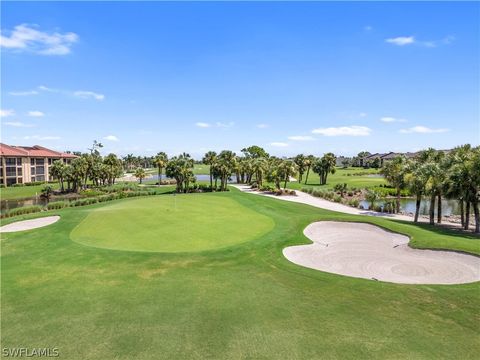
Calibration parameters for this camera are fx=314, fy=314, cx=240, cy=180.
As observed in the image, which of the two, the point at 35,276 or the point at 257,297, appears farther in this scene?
the point at 35,276

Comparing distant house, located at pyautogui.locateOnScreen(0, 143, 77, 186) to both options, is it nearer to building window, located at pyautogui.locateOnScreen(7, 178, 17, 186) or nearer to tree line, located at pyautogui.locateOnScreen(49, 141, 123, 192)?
building window, located at pyautogui.locateOnScreen(7, 178, 17, 186)

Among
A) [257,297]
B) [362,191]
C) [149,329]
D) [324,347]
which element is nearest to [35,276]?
[149,329]

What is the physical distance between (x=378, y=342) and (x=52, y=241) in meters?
23.4

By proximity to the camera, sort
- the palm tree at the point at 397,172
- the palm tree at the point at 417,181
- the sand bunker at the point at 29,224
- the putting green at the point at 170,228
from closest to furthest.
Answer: the putting green at the point at 170,228 → the sand bunker at the point at 29,224 → the palm tree at the point at 417,181 → the palm tree at the point at 397,172

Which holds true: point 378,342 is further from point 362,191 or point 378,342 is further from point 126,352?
point 362,191

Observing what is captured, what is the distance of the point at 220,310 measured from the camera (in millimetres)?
12562

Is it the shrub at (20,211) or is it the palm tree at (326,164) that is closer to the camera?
the shrub at (20,211)

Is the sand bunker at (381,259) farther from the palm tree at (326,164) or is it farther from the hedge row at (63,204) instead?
the palm tree at (326,164)

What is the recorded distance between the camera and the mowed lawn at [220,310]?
32.8ft

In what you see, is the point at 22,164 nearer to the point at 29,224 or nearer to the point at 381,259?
the point at 29,224

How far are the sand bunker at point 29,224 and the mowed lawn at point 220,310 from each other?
11.4 m

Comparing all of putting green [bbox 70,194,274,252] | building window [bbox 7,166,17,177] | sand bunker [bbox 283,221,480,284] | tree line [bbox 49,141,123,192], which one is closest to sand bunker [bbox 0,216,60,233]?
putting green [bbox 70,194,274,252]

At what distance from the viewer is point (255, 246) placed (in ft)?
71.6

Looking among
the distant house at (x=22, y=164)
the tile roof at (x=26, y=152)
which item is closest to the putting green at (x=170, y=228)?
the distant house at (x=22, y=164)
